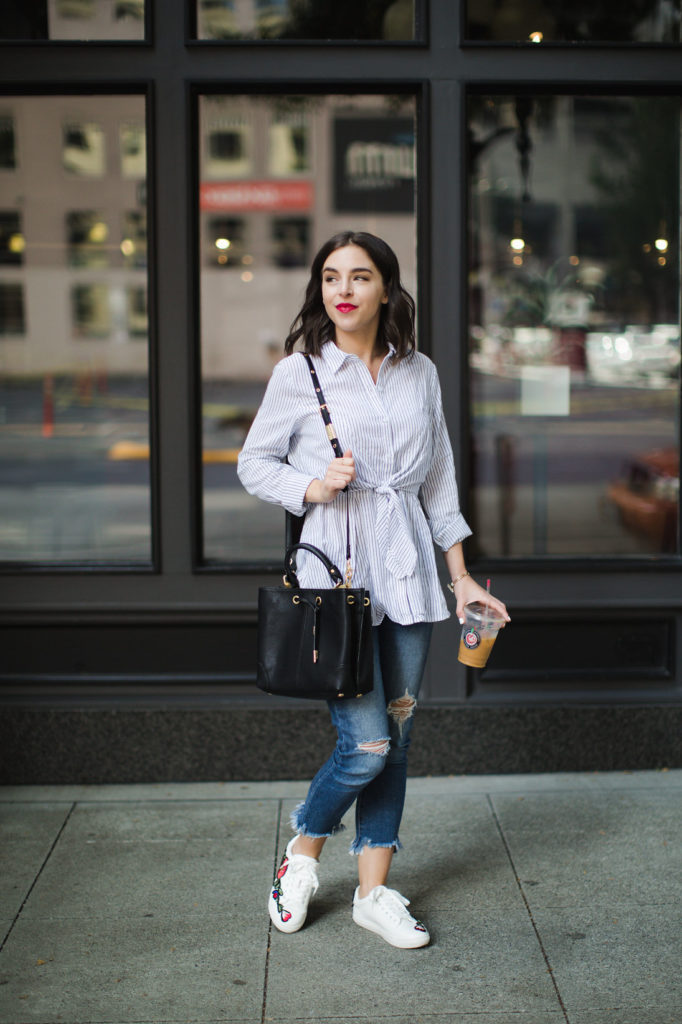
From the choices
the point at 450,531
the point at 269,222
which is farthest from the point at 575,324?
the point at 450,531

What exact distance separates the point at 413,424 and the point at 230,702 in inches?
73.7

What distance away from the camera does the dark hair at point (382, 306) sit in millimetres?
3121

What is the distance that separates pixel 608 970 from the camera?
3078 millimetres

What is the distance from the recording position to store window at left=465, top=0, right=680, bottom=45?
473 cm

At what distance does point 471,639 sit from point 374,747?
422mm

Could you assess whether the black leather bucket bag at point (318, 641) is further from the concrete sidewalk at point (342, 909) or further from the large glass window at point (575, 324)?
the large glass window at point (575, 324)

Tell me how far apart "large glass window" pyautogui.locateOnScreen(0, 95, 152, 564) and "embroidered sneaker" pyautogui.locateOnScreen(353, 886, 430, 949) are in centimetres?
198

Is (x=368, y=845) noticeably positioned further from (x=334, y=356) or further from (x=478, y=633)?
(x=334, y=356)

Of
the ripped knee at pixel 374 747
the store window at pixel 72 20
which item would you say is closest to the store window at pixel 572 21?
the store window at pixel 72 20

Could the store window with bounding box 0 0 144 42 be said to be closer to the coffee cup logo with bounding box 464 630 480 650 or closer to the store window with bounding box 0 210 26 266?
the store window with bounding box 0 210 26 266

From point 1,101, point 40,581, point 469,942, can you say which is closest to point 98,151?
point 1,101

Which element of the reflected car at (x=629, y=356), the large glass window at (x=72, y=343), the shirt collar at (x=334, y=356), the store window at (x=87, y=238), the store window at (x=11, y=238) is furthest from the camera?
the store window at (x=87, y=238)

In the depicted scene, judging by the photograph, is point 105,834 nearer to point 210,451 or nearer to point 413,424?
point 413,424

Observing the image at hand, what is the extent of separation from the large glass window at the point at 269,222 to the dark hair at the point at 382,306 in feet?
8.60
